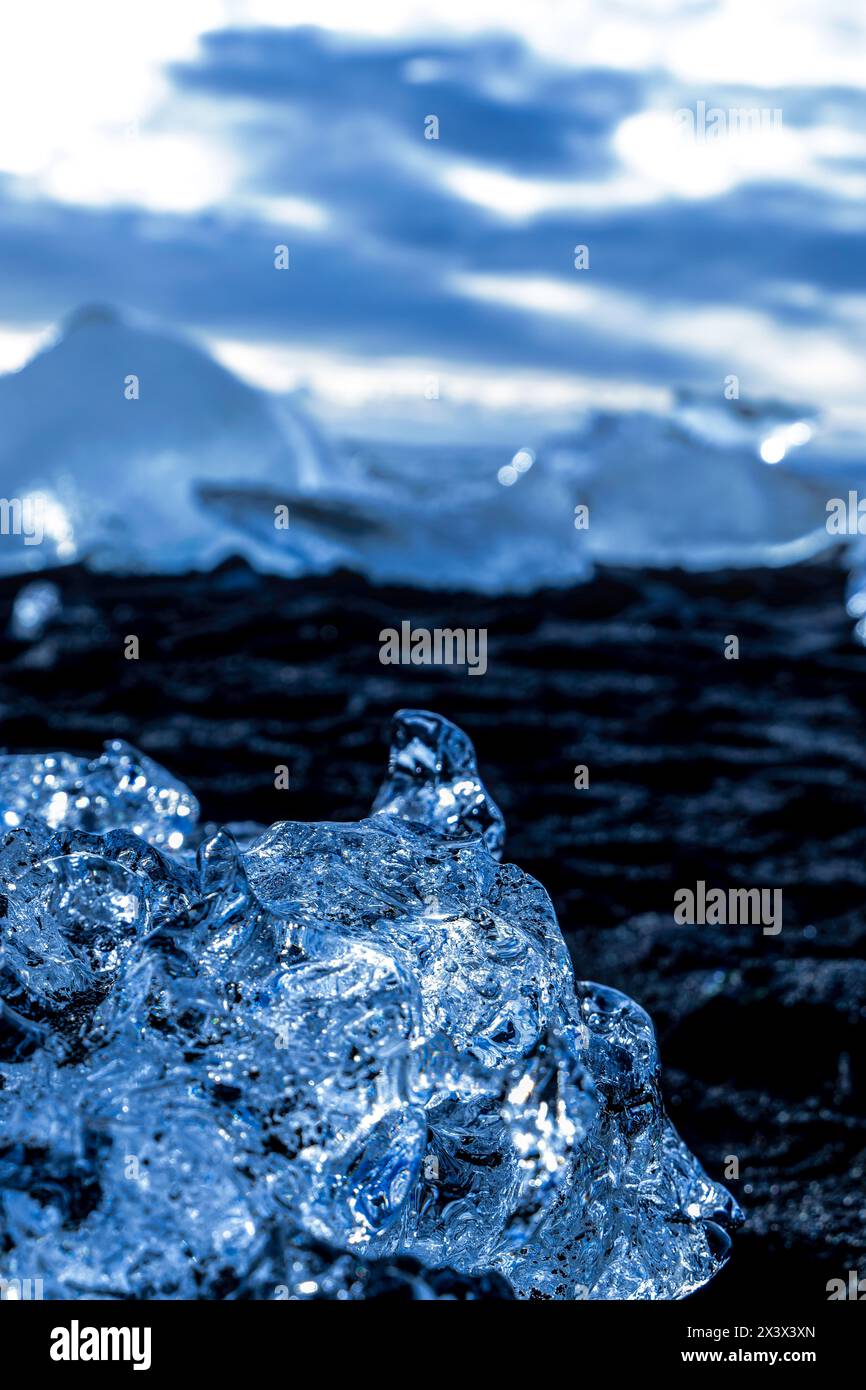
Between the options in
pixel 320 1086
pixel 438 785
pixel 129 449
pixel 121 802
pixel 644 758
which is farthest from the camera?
pixel 129 449

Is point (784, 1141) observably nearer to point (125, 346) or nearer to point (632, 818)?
point (632, 818)

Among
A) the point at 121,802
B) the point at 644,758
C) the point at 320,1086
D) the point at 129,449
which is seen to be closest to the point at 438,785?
the point at 121,802

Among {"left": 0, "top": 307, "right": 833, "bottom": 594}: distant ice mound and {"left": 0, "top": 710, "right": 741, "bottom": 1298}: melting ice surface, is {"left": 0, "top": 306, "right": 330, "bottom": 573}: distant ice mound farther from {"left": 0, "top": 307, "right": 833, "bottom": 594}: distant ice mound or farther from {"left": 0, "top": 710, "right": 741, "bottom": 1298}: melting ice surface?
{"left": 0, "top": 710, "right": 741, "bottom": 1298}: melting ice surface

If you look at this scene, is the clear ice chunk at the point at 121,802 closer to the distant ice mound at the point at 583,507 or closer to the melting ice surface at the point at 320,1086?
the melting ice surface at the point at 320,1086

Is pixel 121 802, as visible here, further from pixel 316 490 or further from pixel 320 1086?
pixel 316 490

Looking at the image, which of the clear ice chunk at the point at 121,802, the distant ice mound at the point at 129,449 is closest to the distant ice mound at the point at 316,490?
the distant ice mound at the point at 129,449

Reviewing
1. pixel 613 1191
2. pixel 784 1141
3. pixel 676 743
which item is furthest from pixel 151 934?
pixel 676 743
